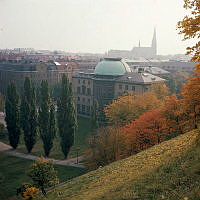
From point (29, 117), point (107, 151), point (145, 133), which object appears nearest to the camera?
point (107, 151)

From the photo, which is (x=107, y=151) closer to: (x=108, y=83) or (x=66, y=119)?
(x=66, y=119)

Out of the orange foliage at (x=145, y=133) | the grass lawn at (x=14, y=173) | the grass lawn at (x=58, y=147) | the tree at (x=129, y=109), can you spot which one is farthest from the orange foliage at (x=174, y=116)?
the grass lawn at (x=58, y=147)

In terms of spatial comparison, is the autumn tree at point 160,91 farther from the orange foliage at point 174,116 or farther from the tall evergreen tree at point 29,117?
the tall evergreen tree at point 29,117

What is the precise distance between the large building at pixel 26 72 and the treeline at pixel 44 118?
166ft

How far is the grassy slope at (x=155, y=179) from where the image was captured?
45.0 ft

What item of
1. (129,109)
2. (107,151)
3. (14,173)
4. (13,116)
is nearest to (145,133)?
(107,151)

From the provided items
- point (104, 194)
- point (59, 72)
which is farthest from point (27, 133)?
point (59, 72)

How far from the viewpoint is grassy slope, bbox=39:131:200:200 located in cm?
1373

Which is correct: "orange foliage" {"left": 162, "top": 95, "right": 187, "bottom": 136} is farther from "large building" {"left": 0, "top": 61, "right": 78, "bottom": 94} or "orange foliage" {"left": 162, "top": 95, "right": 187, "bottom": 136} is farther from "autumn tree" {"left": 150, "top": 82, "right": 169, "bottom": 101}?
"large building" {"left": 0, "top": 61, "right": 78, "bottom": 94}

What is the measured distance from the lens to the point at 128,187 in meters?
15.8

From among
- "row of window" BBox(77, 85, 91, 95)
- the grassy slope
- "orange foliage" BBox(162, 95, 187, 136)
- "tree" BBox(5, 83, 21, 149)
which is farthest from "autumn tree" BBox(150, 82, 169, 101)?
the grassy slope

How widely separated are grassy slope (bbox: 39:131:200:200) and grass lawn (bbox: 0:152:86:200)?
15100 millimetres

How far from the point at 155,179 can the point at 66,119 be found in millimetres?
29627

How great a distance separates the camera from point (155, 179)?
15.8m
